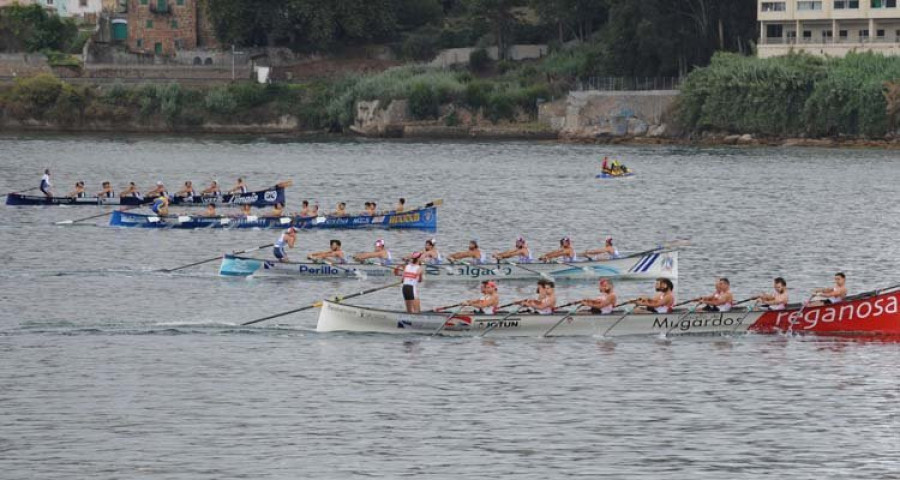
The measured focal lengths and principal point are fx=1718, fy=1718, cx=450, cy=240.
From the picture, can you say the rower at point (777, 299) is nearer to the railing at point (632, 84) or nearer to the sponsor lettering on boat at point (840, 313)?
the sponsor lettering on boat at point (840, 313)

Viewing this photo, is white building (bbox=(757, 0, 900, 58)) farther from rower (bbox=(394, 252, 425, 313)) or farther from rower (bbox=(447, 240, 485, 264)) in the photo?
rower (bbox=(394, 252, 425, 313))

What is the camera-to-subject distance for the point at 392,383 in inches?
1694

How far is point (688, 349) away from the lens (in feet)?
156

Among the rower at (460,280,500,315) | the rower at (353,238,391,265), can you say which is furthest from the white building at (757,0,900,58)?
Answer: the rower at (460,280,500,315)

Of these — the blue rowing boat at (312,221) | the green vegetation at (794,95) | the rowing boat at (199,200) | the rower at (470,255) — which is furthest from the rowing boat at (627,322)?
the green vegetation at (794,95)

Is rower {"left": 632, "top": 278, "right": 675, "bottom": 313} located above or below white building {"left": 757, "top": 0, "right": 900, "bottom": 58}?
below

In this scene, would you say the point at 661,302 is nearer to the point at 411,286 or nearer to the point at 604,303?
the point at 604,303

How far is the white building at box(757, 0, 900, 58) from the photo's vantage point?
137 metres

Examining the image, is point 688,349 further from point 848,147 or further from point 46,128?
point 46,128

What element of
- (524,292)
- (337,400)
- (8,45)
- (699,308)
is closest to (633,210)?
(524,292)

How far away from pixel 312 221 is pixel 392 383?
34953mm

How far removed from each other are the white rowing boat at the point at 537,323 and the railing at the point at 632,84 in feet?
324

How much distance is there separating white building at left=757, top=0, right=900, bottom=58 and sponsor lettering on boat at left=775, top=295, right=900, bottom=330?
3650 inches

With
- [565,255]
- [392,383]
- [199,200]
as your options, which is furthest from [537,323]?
[199,200]
